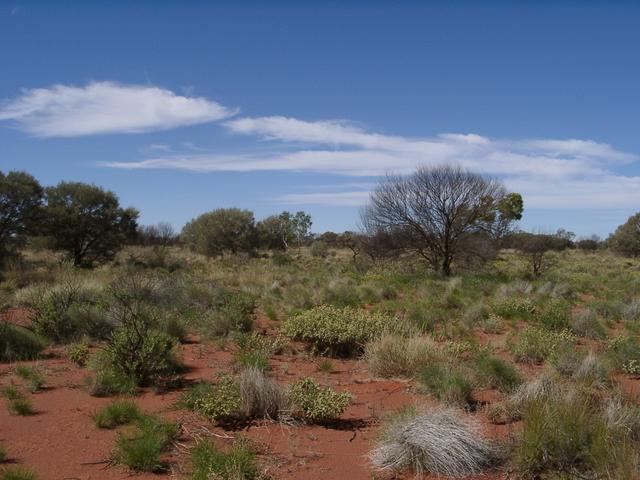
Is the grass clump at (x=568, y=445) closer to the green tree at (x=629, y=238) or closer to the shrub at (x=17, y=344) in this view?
the shrub at (x=17, y=344)

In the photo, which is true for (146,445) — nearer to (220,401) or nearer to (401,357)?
(220,401)

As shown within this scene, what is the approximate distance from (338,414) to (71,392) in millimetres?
3760

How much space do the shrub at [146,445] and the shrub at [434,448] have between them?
207cm

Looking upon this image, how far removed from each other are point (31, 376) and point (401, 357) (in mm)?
5513

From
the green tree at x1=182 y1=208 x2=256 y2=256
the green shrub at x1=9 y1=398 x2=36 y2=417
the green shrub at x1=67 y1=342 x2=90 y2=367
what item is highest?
the green tree at x1=182 y1=208 x2=256 y2=256

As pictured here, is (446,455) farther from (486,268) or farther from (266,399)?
(486,268)

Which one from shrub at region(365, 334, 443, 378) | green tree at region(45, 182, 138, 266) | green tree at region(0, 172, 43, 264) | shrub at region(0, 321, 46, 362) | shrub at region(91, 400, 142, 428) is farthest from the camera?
green tree at region(45, 182, 138, 266)

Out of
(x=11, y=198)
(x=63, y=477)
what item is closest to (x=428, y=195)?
(x=11, y=198)

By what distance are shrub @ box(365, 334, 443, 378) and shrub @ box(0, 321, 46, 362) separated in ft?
19.0

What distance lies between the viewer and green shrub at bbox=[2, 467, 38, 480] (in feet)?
15.0

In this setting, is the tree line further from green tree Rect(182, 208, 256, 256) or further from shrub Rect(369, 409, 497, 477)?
shrub Rect(369, 409, 497, 477)

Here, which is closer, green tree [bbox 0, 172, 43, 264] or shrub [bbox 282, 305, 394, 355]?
shrub [bbox 282, 305, 394, 355]

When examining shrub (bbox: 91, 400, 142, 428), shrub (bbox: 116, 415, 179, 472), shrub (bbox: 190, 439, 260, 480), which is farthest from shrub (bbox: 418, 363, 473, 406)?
shrub (bbox: 91, 400, 142, 428)

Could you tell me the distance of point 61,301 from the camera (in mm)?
11500
